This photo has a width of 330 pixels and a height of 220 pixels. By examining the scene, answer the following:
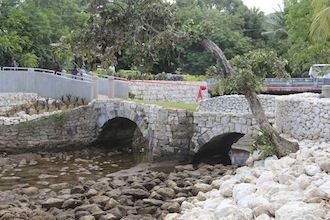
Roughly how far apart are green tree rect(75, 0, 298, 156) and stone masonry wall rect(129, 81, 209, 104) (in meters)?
11.2

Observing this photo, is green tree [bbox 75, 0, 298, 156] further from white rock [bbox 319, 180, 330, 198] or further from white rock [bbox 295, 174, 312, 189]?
white rock [bbox 319, 180, 330, 198]

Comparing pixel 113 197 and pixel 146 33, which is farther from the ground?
pixel 146 33

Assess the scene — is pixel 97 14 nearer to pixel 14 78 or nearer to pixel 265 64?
pixel 265 64

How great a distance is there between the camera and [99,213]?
10.0 meters

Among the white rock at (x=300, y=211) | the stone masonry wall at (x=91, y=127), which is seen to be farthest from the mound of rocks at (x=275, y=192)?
the stone masonry wall at (x=91, y=127)

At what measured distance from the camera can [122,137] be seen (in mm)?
23391

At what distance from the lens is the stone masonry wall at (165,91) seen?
974 inches

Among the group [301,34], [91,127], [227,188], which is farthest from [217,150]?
[301,34]

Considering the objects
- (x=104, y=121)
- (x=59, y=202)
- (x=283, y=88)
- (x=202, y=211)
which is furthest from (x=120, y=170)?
(x=283, y=88)

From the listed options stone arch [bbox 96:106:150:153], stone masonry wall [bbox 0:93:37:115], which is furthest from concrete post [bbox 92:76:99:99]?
stone masonry wall [bbox 0:93:37:115]

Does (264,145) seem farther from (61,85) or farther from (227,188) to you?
(61,85)

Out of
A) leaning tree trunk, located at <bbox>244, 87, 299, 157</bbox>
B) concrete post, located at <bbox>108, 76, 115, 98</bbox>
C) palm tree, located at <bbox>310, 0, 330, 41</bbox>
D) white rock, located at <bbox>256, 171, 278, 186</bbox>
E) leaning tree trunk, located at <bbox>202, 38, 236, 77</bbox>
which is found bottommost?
white rock, located at <bbox>256, 171, 278, 186</bbox>

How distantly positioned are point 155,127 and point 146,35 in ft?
18.7

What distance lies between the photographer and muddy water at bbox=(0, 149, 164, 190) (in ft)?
49.9
